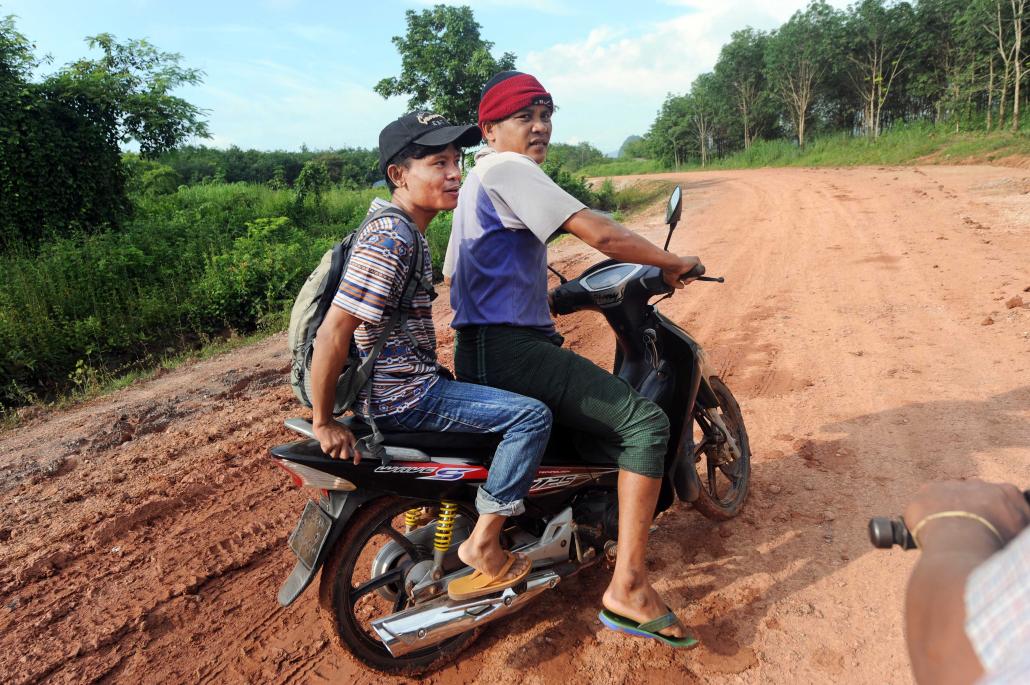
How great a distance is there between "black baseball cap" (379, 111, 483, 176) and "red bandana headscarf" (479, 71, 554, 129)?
0.97ft

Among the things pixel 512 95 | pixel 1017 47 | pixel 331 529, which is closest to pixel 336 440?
pixel 331 529

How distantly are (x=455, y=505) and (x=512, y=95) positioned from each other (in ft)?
5.25

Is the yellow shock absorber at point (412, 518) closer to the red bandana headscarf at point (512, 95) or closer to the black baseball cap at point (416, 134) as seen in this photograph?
the black baseball cap at point (416, 134)

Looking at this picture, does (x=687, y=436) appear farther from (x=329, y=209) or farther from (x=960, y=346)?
(x=329, y=209)

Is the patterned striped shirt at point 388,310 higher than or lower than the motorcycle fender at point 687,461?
higher

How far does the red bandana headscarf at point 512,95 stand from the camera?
8.09ft

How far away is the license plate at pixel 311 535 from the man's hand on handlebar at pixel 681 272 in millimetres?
1625

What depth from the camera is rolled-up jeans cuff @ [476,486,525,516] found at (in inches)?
89.3

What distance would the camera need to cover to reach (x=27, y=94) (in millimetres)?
10273

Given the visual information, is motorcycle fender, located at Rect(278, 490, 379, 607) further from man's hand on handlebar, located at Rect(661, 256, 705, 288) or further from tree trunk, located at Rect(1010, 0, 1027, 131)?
tree trunk, located at Rect(1010, 0, 1027, 131)

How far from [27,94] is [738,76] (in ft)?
120

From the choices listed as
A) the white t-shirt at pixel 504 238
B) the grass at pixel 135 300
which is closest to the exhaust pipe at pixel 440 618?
the white t-shirt at pixel 504 238

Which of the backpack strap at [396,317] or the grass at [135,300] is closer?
the backpack strap at [396,317]

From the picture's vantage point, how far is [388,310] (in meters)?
2.08
